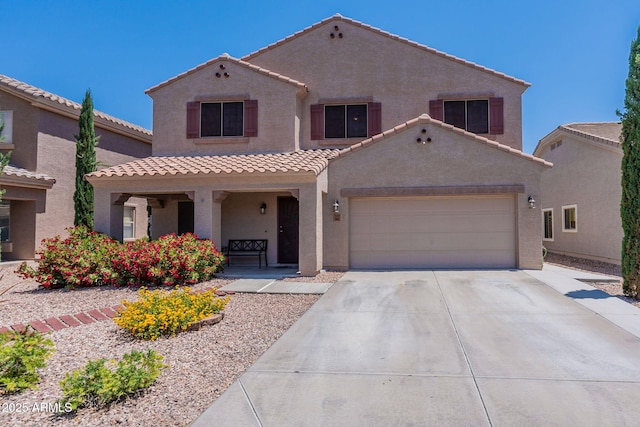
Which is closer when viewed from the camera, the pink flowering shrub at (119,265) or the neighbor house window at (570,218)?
the pink flowering shrub at (119,265)

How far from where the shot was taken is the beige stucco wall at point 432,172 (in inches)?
488

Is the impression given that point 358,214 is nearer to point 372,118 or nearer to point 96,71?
point 372,118

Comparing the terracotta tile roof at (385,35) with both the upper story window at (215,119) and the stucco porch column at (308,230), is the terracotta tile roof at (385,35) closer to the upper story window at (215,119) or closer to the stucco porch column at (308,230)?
the upper story window at (215,119)

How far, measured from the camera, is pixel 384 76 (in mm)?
15336

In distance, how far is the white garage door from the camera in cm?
1278

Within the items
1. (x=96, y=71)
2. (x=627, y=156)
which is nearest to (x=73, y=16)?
(x=96, y=71)

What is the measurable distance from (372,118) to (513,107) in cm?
530

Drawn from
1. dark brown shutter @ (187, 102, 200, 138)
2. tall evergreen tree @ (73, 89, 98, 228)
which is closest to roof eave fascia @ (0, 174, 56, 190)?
tall evergreen tree @ (73, 89, 98, 228)

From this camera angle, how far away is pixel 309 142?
50.6ft

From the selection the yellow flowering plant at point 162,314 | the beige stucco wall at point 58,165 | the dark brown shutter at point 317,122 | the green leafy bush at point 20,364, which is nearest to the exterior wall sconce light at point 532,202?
the dark brown shutter at point 317,122

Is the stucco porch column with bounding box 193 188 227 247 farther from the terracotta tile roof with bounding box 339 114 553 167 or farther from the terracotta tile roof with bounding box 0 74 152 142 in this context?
the terracotta tile roof with bounding box 0 74 152 142

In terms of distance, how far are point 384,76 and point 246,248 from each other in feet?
27.8

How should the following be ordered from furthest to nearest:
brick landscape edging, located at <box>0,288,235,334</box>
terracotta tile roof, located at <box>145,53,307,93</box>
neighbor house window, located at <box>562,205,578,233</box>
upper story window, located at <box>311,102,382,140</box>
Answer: neighbor house window, located at <box>562,205,578,233</box>
upper story window, located at <box>311,102,382,140</box>
terracotta tile roof, located at <box>145,53,307,93</box>
brick landscape edging, located at <box>0,288,235,334</box>

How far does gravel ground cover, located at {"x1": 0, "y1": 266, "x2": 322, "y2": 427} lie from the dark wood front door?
18.3 ft
